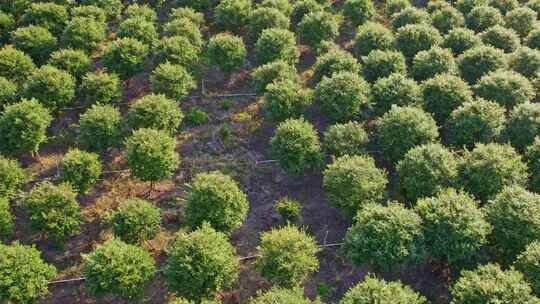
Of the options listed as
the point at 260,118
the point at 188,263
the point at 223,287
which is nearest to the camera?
the point at 188,263

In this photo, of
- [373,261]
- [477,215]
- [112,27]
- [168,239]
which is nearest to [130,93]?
[112,27]

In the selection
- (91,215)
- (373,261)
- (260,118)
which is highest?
(260,118)

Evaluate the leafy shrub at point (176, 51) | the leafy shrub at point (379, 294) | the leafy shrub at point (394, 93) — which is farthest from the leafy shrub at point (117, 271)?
the leafy shrub at point (394, 93)

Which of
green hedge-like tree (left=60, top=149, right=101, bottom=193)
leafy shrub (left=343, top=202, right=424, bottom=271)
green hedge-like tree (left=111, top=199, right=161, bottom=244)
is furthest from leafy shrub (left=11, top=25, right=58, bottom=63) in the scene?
leafy shrub (left=343, top=202, right=424, bottom=271)

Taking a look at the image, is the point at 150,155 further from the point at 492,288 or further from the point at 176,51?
the point at 492,288

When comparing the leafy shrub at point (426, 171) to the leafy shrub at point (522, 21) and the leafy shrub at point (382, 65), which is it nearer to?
the leafy shrub at point (382, 65)

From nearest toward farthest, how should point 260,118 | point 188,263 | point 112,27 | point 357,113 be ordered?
point 188,263 → point 357,113 → point 260,118 → point 112,27

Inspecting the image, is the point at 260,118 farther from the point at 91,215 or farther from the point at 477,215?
the point at 477,215

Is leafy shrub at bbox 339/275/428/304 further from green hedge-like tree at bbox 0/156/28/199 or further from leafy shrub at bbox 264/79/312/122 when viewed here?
green hedge-like tree at bbox 0/156/28/199
